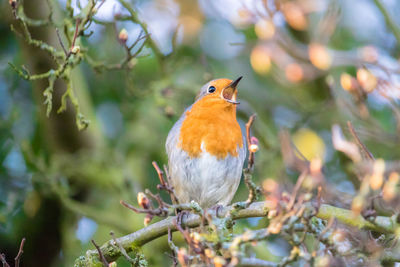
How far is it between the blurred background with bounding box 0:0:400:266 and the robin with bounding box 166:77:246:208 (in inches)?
19.0

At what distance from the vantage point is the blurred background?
5426 mm

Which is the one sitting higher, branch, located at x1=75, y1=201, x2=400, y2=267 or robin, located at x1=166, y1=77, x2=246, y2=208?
branch, located at x1=75, y1=201, x2=400, y2=267

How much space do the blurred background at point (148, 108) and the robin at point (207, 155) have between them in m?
0.48

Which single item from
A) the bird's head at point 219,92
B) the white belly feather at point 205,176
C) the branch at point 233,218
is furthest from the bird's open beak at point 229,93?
the branch at point 233,218

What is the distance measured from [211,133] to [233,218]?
187cm

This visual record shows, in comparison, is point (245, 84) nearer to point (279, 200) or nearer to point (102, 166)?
point (102, 166)

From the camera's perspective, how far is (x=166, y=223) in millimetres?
3582

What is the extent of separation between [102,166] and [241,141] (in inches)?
63.0

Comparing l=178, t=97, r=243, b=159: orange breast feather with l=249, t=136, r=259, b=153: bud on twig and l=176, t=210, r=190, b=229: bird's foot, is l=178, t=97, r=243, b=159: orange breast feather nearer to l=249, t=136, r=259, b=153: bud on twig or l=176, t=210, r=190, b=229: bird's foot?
l=176, t=210, r=190, b=229: bird's foot

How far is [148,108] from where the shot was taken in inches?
263

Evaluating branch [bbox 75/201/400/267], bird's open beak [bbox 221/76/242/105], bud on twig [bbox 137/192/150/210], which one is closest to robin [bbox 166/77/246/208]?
bird's open beak [bbox 221/76/242/105]

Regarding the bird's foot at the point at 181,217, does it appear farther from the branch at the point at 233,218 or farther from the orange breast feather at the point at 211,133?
the orange breast feather at the point at 211,133

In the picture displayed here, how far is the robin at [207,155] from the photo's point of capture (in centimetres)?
501

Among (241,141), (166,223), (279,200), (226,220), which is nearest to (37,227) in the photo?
(241,141)
